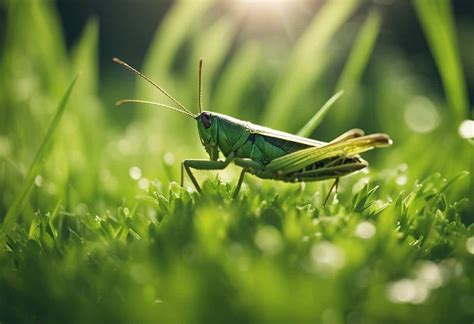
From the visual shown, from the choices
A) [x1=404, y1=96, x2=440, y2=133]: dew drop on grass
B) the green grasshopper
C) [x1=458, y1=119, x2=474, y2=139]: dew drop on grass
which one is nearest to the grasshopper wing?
the green grasshopper

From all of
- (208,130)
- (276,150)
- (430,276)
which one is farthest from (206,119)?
(430,276)

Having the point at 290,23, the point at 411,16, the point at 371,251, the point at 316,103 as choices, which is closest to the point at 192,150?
the point at 316,103

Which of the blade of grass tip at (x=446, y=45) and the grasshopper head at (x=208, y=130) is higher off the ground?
the blade of grass tip at (x=446, y=45)

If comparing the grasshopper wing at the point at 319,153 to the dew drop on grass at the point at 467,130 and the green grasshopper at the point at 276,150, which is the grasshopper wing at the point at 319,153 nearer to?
the green grasshopper at the point at 276,150

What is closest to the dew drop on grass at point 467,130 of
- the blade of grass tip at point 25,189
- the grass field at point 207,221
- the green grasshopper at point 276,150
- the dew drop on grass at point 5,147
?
the grass field at point 207,221

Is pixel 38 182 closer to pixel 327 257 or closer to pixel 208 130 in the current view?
pixel 208 130

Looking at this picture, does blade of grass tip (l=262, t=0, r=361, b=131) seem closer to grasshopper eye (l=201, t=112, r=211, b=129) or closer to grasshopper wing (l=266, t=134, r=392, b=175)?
grasshopper eye (l=201, t=112, r=211, b=129)
